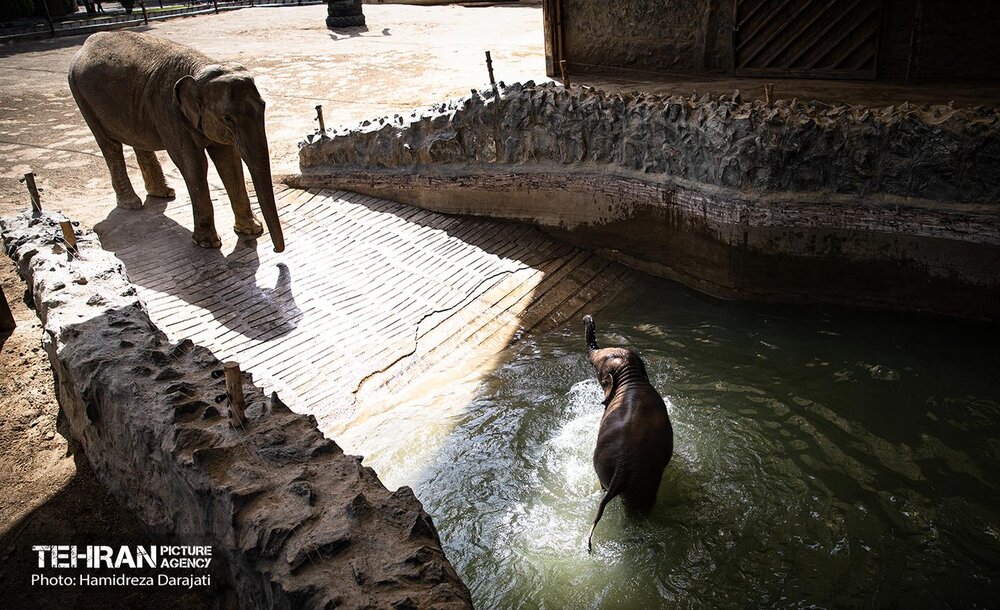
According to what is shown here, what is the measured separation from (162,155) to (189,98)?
4051 millimetres

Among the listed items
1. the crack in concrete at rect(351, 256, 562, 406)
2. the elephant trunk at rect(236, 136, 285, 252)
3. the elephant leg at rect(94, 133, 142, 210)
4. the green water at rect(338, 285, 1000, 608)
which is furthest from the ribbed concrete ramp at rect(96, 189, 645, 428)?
the elephant trunk at rect(236, 136, 285, 252)

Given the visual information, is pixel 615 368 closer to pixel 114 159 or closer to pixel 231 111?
pixel 231 111

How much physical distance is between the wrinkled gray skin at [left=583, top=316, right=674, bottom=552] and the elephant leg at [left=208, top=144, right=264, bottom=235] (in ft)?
16.1

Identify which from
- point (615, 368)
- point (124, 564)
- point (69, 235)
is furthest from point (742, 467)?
point (69, 235)

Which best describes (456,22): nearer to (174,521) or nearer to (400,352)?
(400,352)

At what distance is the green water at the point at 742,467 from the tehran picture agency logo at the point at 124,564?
1.67 m

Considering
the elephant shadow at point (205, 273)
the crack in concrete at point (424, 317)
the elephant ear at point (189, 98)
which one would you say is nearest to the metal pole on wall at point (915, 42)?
the crack in concrete at point (424, 317)

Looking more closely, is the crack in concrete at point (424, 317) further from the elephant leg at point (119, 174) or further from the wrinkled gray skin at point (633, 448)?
the elephant leg at point (119, 174)

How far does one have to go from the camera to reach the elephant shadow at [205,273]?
6.92 metres

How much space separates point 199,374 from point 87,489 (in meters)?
0.92

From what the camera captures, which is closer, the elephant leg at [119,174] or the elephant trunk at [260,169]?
the elephant trunk at [260,169]

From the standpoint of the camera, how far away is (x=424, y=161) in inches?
358

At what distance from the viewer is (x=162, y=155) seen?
34.7 ft

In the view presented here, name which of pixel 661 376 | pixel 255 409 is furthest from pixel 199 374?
pixel 661 376
